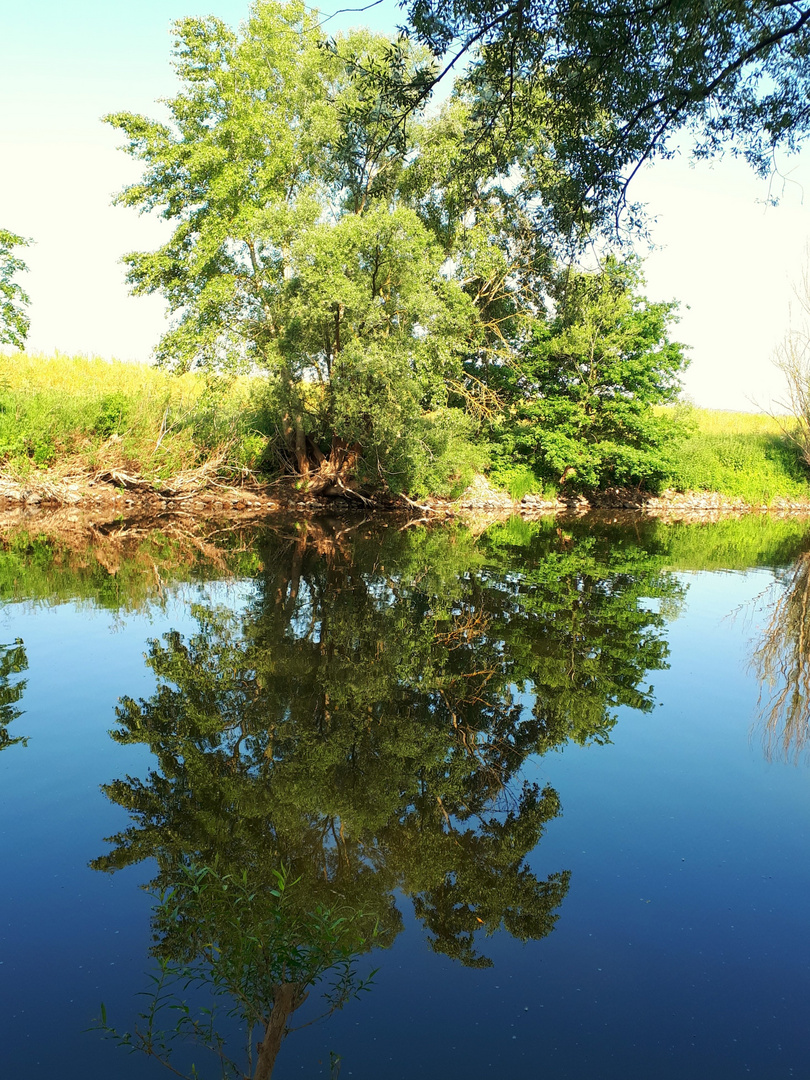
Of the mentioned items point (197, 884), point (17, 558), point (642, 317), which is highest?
point (642, 317)

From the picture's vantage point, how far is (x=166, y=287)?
23281 millimetres

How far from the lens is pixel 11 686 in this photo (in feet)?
25.5

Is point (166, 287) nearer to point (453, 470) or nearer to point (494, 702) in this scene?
point (453, 470)

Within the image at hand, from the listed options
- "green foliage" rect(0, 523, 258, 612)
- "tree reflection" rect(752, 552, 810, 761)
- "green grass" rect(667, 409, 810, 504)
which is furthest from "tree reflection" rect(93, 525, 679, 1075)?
"green grass" rect(667, 409, 810, 504)

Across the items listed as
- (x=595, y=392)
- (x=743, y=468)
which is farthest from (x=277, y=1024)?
(x=743, y=468)

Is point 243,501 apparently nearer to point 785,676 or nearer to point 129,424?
point 129,424

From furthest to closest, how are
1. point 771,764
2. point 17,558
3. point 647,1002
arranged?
1. point 17,558
2. point 771,764
3. point 647,1002

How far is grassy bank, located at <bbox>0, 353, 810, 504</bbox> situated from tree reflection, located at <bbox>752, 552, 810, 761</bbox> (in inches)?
613

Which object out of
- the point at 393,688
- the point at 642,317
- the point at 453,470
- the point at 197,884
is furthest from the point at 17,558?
the point at 642,317

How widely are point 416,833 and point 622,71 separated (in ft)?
26.5

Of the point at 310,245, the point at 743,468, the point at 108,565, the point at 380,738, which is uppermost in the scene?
the point at 310,245

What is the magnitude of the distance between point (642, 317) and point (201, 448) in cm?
1610

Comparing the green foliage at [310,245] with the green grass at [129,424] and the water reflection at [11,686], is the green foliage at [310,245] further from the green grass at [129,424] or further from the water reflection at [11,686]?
the water reflection at [11,686]

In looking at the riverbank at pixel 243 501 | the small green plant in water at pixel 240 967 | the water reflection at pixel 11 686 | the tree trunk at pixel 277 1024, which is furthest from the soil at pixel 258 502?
the tree trunk at pixel 277 1024
